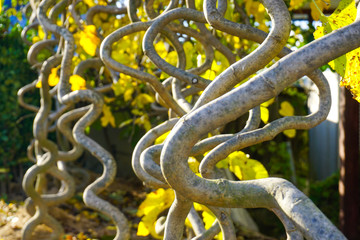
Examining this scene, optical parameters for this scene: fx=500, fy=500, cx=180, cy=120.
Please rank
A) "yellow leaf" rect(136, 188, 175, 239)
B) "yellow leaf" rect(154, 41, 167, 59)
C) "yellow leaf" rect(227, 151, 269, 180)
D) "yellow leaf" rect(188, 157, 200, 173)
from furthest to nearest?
"yellow leaf" rect(154, 41, 167, 59)
"yellow leaf" rect(136, 188, 175, 239)
"yellow leaf" rect(188, 157, 200, 173)
"yellow leaf" rect(227, 151, 269, 180)

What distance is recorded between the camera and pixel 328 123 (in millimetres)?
6625

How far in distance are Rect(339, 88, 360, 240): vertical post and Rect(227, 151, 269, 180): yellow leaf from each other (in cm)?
264

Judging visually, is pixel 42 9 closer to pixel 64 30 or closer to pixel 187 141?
pixel 64 30

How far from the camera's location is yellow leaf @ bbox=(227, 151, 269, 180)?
1604 mm

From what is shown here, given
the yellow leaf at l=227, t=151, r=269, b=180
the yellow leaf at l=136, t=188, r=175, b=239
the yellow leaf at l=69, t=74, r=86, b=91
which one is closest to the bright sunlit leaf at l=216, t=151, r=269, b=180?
the yellow leaf at l=227, t=151, r=269, b=180

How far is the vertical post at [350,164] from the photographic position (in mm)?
4031

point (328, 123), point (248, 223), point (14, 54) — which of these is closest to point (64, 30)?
point (248, 223)

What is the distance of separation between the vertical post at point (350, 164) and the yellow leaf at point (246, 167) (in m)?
2.64

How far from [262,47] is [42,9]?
1648 millimetres

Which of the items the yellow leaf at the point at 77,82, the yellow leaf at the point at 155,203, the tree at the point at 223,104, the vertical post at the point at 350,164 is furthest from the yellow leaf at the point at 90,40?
the vertical post at the point at 350,164

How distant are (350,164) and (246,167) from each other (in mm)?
2687

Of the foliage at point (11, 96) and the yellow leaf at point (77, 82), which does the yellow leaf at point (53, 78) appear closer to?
the yellow leaf at point (77, 82)

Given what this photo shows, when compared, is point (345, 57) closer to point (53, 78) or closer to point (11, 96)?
point (53, 78)

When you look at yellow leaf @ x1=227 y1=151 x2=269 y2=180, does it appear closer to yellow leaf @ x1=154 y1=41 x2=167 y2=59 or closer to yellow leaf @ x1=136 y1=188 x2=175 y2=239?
yellow leaf @ x1=136 y1=188 x2=175 y2=239
